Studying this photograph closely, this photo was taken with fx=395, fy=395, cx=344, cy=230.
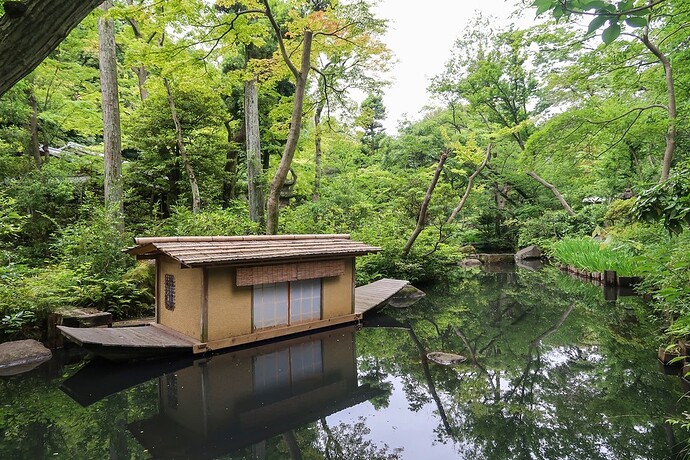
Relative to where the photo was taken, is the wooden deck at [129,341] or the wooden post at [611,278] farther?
the wooden post at [611,278]

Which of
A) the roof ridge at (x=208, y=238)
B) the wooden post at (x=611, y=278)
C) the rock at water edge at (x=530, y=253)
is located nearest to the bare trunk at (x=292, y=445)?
the roof ridge at (x=208, y=238)

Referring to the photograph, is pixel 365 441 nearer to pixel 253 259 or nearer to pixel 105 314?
pixel 253 259

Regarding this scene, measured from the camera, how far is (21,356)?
638 cm

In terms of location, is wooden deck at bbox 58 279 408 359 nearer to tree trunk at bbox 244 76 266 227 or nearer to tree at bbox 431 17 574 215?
tree trunk at bbox 244 76 266 227

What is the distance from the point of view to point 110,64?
35.7 feet

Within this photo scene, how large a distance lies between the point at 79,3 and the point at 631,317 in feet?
36.3

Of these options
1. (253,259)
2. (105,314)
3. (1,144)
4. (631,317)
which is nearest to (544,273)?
(631,317)

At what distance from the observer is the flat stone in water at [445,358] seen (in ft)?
21.6

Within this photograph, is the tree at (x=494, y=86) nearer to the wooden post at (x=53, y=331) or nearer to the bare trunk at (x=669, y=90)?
the bare trunk at (x=669, y=90)

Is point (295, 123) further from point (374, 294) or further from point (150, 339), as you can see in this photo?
point (150, 339)

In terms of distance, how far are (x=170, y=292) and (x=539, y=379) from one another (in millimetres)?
6461

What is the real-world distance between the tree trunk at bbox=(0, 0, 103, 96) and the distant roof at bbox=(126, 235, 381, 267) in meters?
4.53

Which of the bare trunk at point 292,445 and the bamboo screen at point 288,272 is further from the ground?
the bamboo screen at point 288,272

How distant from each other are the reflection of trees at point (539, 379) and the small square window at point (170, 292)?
3.88 meters
